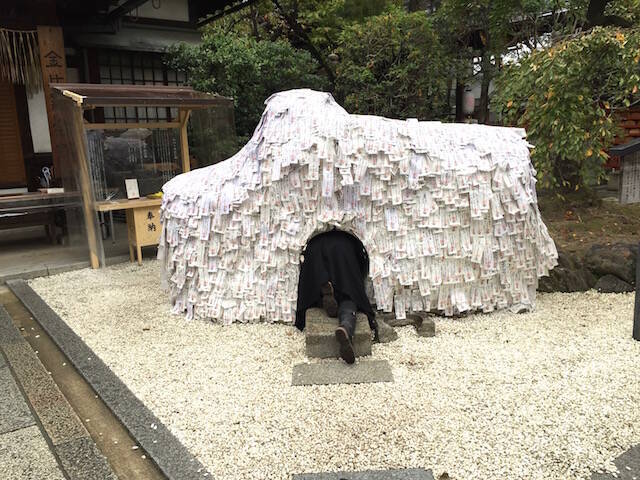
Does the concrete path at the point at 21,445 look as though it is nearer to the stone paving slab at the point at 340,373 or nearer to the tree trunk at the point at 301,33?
the stone paving slab at the point at 340,373

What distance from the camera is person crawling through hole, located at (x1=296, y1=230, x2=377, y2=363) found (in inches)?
172

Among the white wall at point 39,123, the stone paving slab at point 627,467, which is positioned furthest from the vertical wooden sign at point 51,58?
the stone paving slab at point 627,467

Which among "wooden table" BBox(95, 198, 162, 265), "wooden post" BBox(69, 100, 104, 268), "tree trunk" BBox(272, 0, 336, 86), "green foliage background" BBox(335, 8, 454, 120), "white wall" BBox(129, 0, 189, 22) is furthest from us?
"tree trunk" BBox(272, 0, 336, 86)

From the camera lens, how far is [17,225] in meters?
8.19

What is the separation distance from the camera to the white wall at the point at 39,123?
9.68 m

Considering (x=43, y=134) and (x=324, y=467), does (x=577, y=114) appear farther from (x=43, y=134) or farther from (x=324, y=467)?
(x=43, y=134)

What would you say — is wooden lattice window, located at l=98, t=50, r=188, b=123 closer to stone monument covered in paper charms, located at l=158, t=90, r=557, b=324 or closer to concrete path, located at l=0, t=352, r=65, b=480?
stone monument covered in paper charms, located at l=158, t=90, r=557, b=324

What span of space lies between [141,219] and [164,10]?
594 centimetres

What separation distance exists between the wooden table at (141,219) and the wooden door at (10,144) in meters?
4.11

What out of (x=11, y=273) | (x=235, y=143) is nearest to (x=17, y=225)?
(x=11, y=273)

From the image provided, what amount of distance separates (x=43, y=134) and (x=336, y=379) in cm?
876

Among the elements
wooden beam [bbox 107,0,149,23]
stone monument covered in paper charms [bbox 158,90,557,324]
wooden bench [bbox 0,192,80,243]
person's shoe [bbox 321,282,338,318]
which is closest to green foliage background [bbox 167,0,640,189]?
wooden beam [bbox 107,0,149,23]

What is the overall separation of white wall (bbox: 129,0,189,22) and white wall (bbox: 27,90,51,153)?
250 cm

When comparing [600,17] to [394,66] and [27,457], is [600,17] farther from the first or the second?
[27,457]
